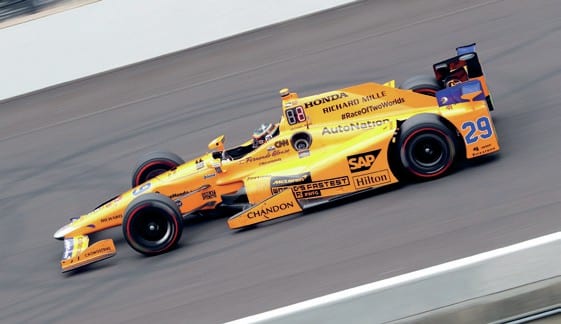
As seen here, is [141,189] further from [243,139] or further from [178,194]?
[243,139]

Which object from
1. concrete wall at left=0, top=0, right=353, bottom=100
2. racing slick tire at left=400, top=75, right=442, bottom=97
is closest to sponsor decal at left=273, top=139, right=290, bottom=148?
racing slick tire at left=400, top=75, right=442, bottom=97

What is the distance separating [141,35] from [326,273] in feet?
30.9

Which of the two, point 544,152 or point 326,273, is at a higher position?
point 544,152

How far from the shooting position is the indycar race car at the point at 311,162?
346 inches

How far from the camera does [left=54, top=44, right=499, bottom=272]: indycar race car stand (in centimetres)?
878

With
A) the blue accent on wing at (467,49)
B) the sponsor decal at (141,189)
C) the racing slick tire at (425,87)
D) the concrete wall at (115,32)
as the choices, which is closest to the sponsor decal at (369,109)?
the racing slick tire at (425,87)

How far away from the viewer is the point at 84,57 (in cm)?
1612

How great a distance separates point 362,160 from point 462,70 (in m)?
2.03

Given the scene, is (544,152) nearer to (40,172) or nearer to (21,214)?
(21,214)

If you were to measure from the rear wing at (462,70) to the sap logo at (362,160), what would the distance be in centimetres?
167

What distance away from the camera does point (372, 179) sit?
884 centimetres

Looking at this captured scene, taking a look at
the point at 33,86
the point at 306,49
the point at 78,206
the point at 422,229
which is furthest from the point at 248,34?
the point at 422,229

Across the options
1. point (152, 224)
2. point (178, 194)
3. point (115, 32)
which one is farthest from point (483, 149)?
point (115, 32)

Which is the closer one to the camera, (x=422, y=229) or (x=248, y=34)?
(x=422, y=229)
